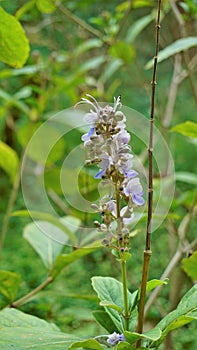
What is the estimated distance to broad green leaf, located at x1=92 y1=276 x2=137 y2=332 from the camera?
18.3 inches

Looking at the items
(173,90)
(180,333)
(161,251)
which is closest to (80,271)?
(161,251)

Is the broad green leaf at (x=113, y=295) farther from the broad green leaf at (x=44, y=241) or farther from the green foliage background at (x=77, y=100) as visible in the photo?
the broad green leaf at (x=44, y=241)

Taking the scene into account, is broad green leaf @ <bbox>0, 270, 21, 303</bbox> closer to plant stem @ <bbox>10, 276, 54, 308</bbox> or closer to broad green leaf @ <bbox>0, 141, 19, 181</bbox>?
plant stem @ <bbox>10, 276, 54, 308</bbox>

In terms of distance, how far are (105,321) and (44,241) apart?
283 mm

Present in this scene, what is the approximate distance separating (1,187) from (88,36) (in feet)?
1.90

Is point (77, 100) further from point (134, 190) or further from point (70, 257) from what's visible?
point (134, 190)

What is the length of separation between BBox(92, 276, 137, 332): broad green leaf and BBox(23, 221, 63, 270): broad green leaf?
223 millimetres

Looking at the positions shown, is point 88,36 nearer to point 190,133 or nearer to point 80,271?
point 80,271

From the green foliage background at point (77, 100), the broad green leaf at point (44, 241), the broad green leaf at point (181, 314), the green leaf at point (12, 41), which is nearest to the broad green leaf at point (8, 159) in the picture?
the green foliage background at point (77, 100)

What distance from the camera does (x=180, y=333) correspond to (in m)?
1.06

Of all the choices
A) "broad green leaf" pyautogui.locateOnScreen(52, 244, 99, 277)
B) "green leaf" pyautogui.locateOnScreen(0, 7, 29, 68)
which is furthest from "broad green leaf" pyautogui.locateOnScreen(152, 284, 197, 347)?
"green leaf" pyautogui.locateOnScreen(0, 7, 29, 68)

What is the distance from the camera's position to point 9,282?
0.64m

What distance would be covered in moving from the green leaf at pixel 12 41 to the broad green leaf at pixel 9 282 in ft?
0.82

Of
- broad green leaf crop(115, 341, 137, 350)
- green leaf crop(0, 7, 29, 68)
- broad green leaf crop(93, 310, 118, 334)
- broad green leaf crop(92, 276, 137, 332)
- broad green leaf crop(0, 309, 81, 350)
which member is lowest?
broad green leaf crop(115, 341, 137, 350)
